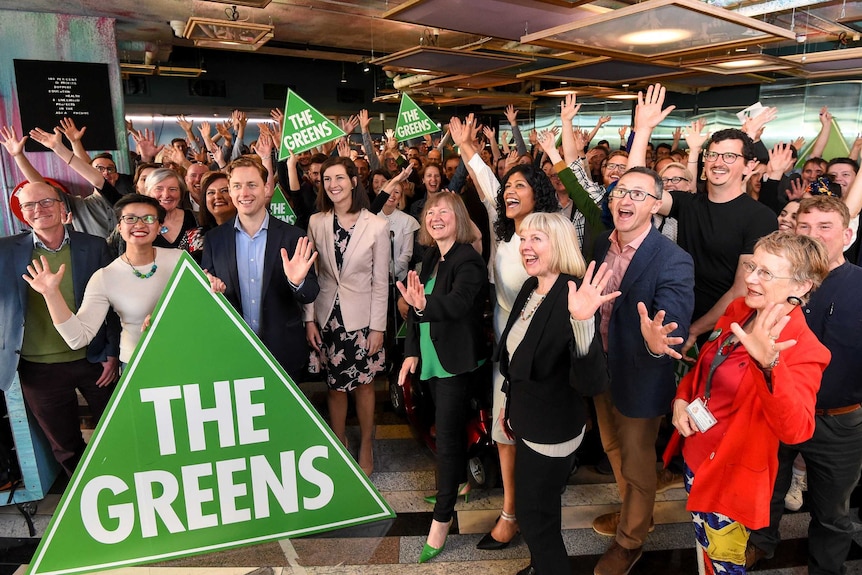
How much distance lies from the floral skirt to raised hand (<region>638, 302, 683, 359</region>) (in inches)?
62.9

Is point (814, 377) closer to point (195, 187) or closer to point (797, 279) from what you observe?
point (797, 279)

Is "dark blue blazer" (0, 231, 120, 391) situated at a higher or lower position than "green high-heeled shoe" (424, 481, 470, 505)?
higher

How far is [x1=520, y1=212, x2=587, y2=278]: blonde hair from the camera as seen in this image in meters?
2.06

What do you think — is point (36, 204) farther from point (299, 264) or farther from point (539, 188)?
point (539, 188)

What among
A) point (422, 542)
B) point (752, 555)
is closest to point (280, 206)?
point (422, 542)

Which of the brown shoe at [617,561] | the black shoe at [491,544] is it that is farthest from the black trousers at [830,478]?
the black shoe at [491,544]

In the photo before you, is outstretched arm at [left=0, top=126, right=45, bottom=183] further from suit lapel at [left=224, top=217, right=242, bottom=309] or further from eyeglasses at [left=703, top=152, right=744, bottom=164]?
eyeglasses at [left=703, top=152, right=744, bottom=164]

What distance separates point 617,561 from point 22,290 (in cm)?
300

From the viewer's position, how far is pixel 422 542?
278cm

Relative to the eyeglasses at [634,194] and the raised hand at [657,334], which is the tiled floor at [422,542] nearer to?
the raised hand at [657,334]

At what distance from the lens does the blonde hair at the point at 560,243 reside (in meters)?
2.06

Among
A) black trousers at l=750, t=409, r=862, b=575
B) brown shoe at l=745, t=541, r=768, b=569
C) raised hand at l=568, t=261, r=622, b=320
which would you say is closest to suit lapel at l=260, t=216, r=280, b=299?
raised hand at l=568, t=261, r=622, b=320

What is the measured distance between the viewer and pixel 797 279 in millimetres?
1702

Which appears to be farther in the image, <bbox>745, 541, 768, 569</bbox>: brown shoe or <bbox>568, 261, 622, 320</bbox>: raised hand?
<bbox>745, 541, 768, 569</bbox>: brown shoe
